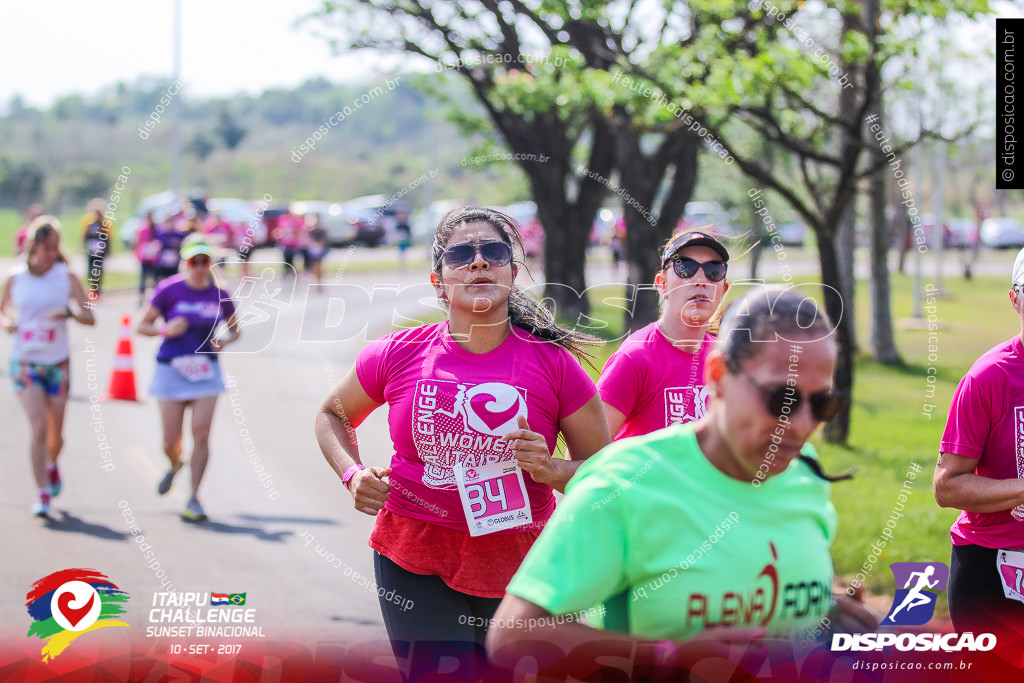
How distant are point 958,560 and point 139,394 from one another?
10.9 meters

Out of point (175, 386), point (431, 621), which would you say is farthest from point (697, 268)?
point (175, 386)

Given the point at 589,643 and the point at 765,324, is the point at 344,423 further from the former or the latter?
the point at 765,324

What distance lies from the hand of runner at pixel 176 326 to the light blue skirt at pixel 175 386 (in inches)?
10.4

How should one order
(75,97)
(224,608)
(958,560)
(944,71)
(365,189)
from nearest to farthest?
1. (958,560)
2. (224,608)
3. (944,71)
4. (365,189)
5. (75,97)

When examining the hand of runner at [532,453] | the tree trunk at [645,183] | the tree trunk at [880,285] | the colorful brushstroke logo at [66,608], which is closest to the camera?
the hand of runner at [532,453]

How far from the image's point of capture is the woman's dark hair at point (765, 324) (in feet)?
6.29

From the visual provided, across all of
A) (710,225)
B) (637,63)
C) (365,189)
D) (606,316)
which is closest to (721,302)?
(710,225)

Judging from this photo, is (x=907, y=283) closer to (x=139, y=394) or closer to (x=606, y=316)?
(x=606, y=316)

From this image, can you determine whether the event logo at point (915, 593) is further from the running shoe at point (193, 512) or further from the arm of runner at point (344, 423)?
the running shoe at point (193, 512)

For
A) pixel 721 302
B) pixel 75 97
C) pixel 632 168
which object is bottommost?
pixel 721 302

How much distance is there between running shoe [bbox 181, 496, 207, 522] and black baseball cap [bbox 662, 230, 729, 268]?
4572 mm

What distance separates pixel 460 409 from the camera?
3.30 metres

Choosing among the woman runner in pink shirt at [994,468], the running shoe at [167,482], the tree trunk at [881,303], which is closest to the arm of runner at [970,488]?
the woman runner in pink shirt at [994,468]

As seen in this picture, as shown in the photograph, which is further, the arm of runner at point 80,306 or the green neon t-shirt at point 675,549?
the arm of runner at point 80,306
